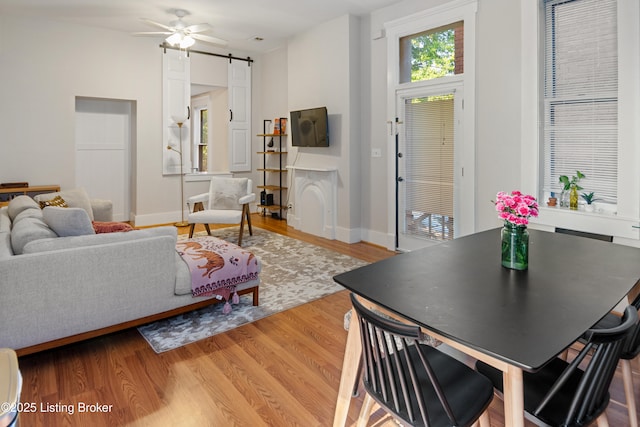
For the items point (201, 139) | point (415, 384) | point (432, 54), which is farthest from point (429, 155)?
point (201, 139)

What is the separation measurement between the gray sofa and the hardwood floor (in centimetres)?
21

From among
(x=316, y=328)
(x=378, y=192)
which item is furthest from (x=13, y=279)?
(x=378, y=192)

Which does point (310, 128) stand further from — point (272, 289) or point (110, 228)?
point (110, 228)

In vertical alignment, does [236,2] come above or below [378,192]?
above

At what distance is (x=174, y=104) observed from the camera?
671cm

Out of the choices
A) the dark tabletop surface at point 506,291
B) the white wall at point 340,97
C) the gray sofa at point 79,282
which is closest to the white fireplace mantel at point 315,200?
the white wall at point 340,97

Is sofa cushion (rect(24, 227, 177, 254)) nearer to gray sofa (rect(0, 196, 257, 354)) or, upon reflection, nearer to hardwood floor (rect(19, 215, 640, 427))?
gray sofa (rect(0, 196, 257, 354))

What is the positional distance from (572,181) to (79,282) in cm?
379

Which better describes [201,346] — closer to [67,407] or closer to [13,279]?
[67,407]

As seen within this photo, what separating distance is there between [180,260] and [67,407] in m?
1.22

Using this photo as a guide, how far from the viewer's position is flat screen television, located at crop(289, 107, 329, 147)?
5617 mm

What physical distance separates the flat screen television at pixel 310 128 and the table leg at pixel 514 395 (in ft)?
15.8

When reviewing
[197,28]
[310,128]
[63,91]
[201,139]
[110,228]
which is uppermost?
[197,28]

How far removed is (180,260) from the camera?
9.84ft
